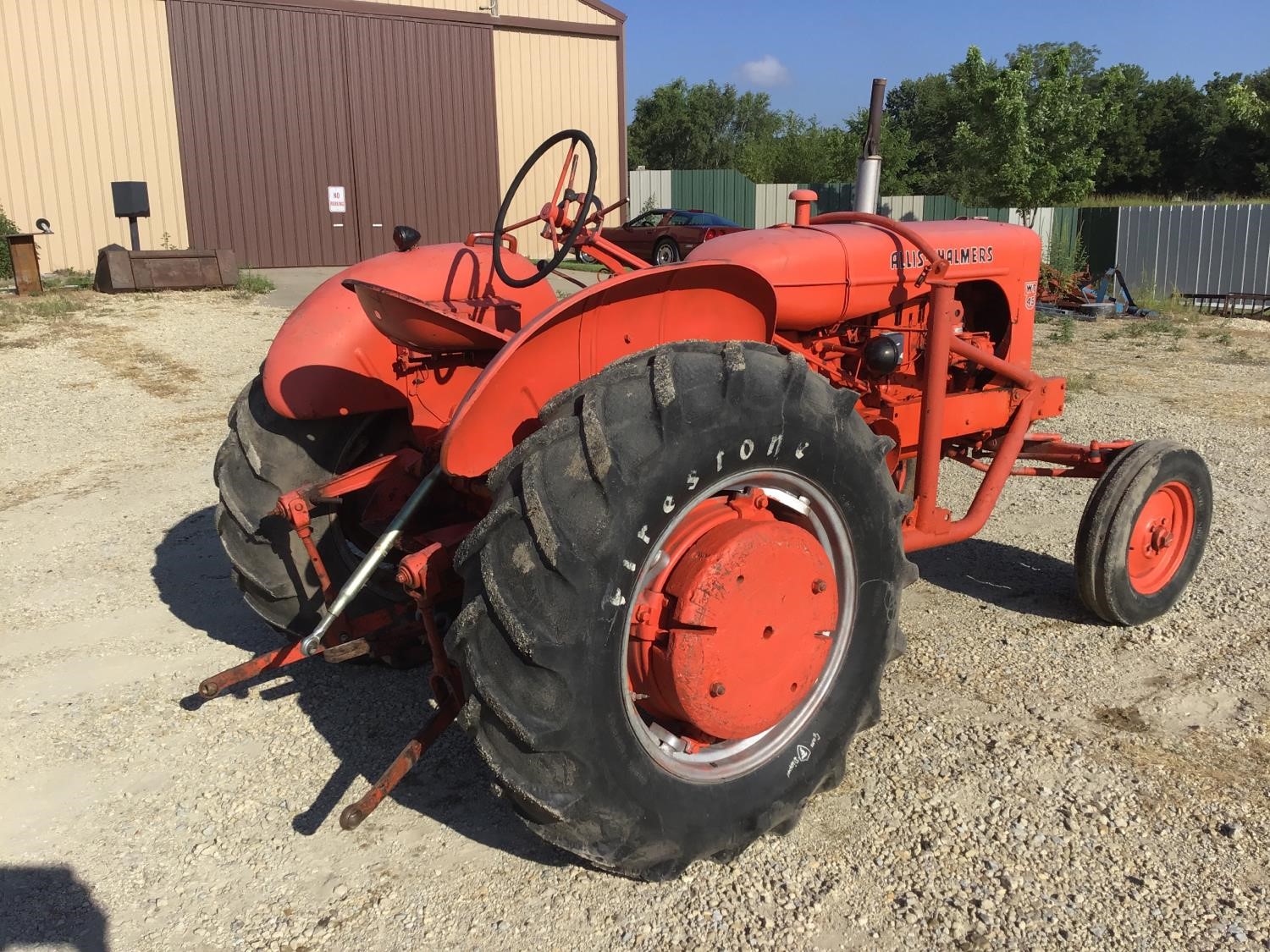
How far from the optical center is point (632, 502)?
1941 mm

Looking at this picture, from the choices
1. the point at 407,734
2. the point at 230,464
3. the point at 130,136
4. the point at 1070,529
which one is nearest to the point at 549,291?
the point at 230,464

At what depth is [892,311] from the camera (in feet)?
11.6

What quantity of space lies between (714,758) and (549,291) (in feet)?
5.23

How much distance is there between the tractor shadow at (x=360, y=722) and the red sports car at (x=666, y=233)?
16.4 meters

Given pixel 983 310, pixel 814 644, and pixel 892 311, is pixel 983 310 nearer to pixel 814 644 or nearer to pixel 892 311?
pixel 892 311

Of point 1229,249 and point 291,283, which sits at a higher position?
point 1229,249

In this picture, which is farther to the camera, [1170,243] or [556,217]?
[1170,243]

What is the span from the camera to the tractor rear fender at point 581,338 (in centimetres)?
216

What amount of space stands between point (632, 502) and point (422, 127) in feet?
59.2

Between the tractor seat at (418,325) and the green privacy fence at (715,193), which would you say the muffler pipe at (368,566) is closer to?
the tractor seat at (418,325)

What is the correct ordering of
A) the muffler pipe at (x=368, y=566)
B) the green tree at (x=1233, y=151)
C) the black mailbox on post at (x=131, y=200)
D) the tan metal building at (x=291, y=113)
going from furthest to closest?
the green tree at (x=1233, y=151)
the tan metal building at (x=291, y=113)
the black mailbox on post at (x=131, y=200)
the muffler pipe at (x=368, y=566)

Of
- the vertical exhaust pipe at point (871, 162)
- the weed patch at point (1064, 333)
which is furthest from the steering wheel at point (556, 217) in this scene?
the weed patch at point (1064, 333)

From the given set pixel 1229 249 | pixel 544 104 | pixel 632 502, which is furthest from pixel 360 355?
pixel 544 104

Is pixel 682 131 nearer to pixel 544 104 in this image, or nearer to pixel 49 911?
pixel 544 104
